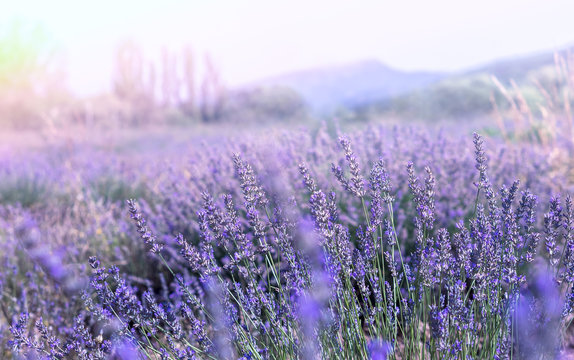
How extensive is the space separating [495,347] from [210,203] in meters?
1.05

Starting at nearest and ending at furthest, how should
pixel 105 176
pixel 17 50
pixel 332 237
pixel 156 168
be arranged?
pixel 332 237 → pixel 156 168 → pixel 105 176 → pixel 17 50

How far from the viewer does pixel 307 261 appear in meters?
1.68

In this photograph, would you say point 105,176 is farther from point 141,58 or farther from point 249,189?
point 141,58

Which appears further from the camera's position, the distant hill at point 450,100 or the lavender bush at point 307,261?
the distant hill at point 450,100

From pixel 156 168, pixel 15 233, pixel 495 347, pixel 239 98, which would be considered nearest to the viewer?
pixel 495 347

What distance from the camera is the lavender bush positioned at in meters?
1.40

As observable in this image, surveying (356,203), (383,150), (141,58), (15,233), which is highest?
(141,58)

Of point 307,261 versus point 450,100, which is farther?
point 450,100

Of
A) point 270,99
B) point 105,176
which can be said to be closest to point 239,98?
point 270,99

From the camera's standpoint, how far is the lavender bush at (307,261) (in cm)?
140

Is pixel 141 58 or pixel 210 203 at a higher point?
pixel 141 58

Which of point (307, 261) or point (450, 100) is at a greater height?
point (450, 100)

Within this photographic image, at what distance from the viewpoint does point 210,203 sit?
1.37 meters

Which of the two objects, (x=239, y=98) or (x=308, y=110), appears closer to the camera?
(x=308, y=110)
